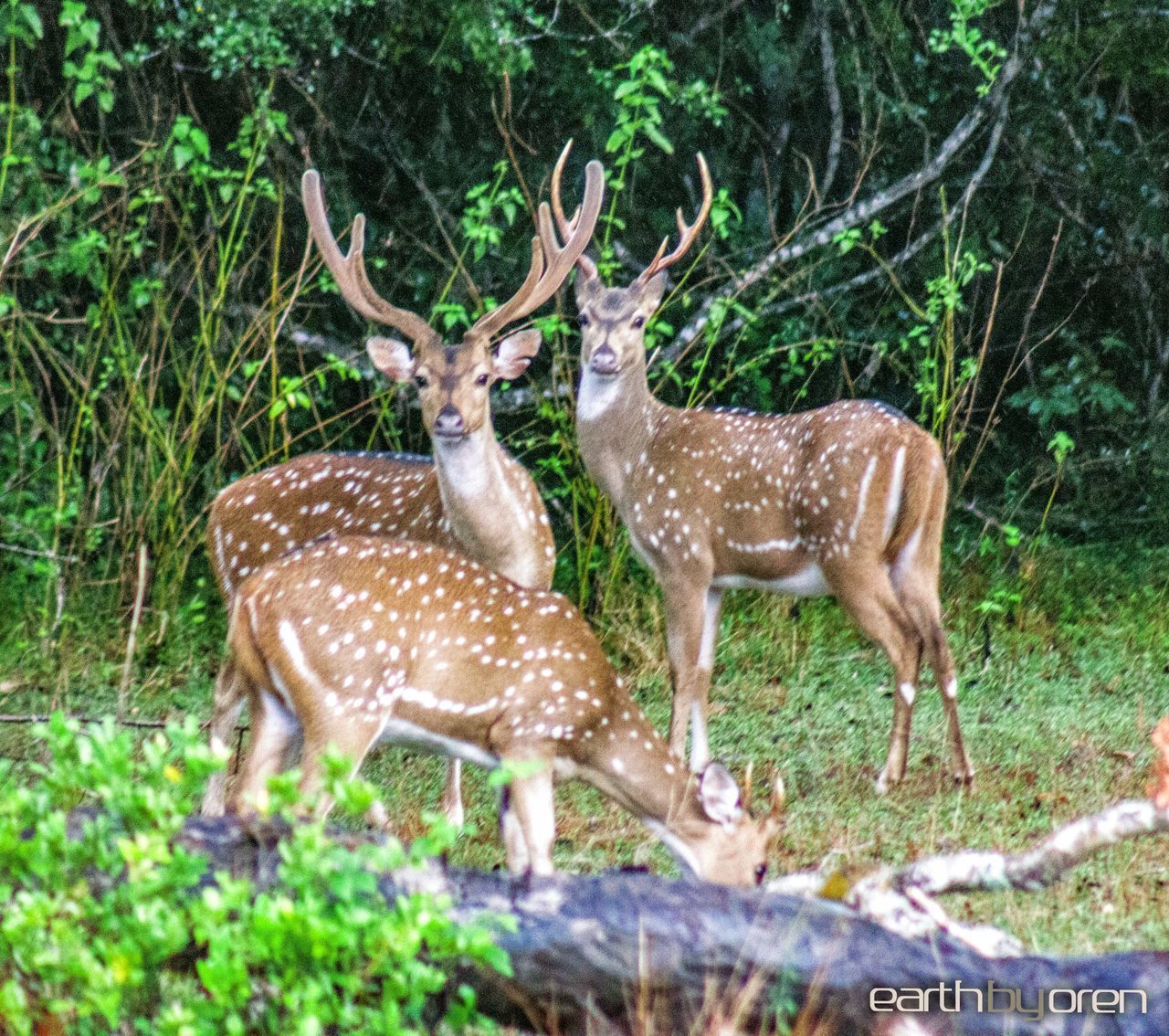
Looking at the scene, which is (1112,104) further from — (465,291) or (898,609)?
(898,609)

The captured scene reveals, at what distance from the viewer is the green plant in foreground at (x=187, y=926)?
10.6ft

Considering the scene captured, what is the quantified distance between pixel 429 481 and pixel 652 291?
4.26 feet

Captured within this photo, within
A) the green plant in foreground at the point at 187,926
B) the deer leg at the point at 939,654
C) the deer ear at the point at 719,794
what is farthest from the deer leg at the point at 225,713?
the deer leg at the point at 939,654

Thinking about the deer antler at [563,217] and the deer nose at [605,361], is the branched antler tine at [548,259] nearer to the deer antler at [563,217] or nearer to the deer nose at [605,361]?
the deer antler at [563,217]

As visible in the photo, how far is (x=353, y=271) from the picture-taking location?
6.20 m

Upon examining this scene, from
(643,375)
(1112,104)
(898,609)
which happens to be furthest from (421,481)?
(1112,104)

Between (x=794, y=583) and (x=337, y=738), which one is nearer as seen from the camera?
(x=337, y=738)

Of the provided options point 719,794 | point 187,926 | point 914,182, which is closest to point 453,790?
point 719,794

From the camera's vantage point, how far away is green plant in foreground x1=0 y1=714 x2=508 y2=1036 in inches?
127

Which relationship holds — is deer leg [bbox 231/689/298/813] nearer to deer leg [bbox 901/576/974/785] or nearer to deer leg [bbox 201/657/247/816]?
deer leg [bbox 201/657/247/816]

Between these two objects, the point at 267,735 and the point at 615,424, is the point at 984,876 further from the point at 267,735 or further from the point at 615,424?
the point at 615,424

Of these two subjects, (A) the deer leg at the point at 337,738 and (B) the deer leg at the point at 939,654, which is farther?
(B) the deer leg at the point at 939,654

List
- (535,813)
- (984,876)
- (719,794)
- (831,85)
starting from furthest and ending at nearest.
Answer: (831,85) < (535,813) < (719,794) < (984,876)

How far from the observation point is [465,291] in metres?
8.75
